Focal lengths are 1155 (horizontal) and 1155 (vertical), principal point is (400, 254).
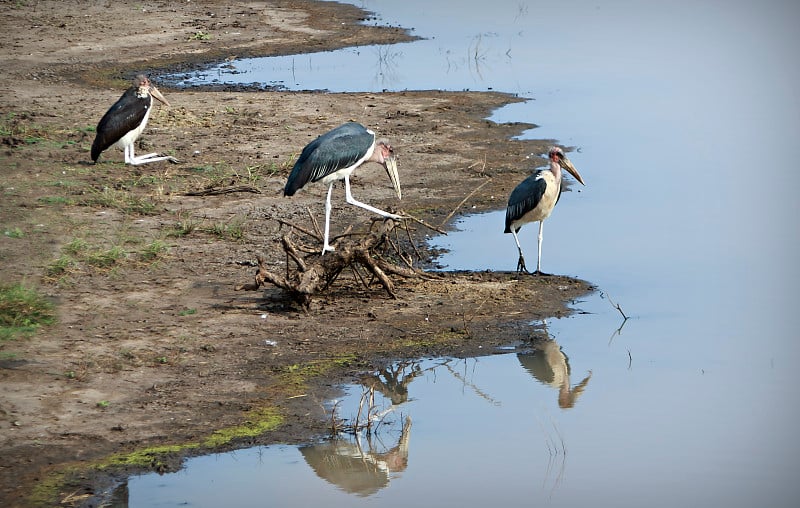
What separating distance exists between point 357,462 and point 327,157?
3.58 m

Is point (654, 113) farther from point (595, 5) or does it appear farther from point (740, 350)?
point (595, 5)

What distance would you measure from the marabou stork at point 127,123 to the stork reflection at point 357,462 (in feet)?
21.7

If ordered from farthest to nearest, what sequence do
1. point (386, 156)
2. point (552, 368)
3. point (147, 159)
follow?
point (147, 159) < point (386, 156) < point (552, 368)

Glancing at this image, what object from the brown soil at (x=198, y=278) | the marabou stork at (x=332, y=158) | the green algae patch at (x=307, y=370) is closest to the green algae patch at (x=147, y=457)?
the brown soil at (x=198, y=278)

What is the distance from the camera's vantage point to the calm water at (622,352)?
6.83m

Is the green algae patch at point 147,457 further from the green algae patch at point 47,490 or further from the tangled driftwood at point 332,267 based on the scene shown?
the tangled driftwood at point 332,267

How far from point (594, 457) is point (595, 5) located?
29.2 m

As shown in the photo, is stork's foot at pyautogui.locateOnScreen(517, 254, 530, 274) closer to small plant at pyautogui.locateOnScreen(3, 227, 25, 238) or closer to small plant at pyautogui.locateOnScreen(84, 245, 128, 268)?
small plant at pyautogui.locateOnScreen(84, 245, 128, 268)

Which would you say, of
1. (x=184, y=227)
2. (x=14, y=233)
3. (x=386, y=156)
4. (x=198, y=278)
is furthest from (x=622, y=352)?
(x=14, y=233)

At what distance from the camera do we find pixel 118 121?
1277 cm

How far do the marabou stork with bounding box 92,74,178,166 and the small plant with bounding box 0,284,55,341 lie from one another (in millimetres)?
4211

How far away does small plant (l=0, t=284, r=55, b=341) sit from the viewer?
329 inches

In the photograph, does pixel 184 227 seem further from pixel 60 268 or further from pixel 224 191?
pixel 60 268

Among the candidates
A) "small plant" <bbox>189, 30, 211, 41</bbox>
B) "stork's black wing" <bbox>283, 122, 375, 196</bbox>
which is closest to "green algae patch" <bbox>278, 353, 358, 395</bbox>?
"stork's black wing" <bbox>283, 122, 375, 196</bbox>
